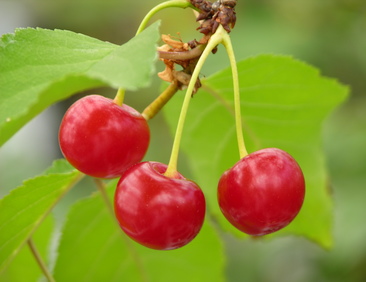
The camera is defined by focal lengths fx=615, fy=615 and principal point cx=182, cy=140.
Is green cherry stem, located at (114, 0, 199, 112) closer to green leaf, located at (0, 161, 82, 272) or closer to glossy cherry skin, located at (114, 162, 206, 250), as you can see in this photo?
glossy cherry skin, located at (114, 162, 206, 250)

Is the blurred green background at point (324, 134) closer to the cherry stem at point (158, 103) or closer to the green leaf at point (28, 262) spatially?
the green leaf at point (28, 262)

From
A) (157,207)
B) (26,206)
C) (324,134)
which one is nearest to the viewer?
(157,207)

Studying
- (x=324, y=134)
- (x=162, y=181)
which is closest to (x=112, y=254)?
(x=162, y=181)

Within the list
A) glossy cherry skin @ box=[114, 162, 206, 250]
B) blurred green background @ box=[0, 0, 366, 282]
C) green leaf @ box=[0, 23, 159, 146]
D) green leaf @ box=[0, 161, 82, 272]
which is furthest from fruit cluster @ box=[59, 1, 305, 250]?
blurred green background @ box=[0, 0, 366, 282]

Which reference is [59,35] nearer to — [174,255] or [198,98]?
[198,98]

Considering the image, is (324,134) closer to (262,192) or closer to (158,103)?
(158,103)

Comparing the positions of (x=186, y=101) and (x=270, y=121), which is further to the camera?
(x=270, y=121)
